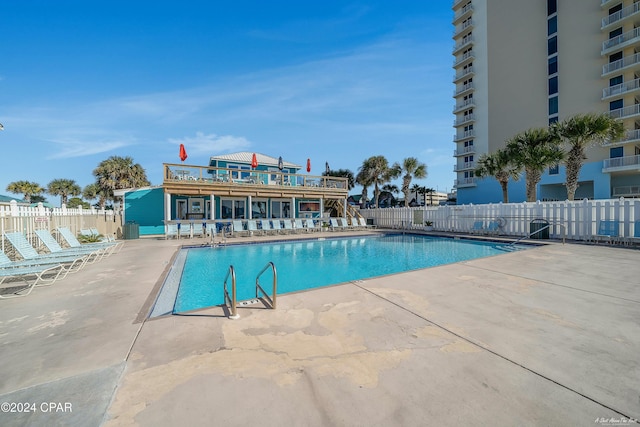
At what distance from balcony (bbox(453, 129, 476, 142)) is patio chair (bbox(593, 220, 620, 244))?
29.2 meters

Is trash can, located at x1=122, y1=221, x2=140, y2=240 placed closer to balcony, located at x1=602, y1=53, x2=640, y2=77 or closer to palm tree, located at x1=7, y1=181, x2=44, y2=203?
palm tree, located at x1=7, y1=181, x2=44, y2=203

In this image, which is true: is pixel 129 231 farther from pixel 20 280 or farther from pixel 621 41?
pixel 621 41

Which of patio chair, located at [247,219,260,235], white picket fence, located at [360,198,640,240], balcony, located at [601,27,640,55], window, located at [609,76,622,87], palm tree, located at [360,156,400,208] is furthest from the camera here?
palm tree, located at [360,156,400,208]

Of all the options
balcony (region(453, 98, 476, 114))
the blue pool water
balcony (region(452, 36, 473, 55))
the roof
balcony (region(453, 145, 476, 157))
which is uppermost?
balcony (region(452, 36, 473, 55))

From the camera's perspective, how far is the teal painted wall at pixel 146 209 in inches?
647

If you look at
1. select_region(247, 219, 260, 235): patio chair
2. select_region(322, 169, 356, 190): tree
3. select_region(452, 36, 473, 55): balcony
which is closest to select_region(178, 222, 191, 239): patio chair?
select_region(247, 219, 260, 235): patio chair

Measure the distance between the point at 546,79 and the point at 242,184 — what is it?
34.7 meters

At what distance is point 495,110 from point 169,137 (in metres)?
37.7

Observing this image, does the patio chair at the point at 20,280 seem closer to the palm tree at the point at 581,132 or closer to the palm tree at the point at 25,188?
the palm tree at the point at 581,132

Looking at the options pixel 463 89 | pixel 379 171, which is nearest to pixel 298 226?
pixel 379 171

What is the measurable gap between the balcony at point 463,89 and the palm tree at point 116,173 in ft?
143

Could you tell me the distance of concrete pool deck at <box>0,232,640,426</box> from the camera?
1893 millimetres

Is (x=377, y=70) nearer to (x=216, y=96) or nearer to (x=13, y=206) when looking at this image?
(x=216, y=96)

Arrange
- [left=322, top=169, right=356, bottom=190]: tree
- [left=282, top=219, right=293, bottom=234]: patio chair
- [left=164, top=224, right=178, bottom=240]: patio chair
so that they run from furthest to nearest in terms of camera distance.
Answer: [left=322, top=169, right=356, bottom=190]: tree
[left=282, top=219, right=293, bottom=234]: patio chair
[left=164, top=224, right=178, bottom=240]: patio chair
